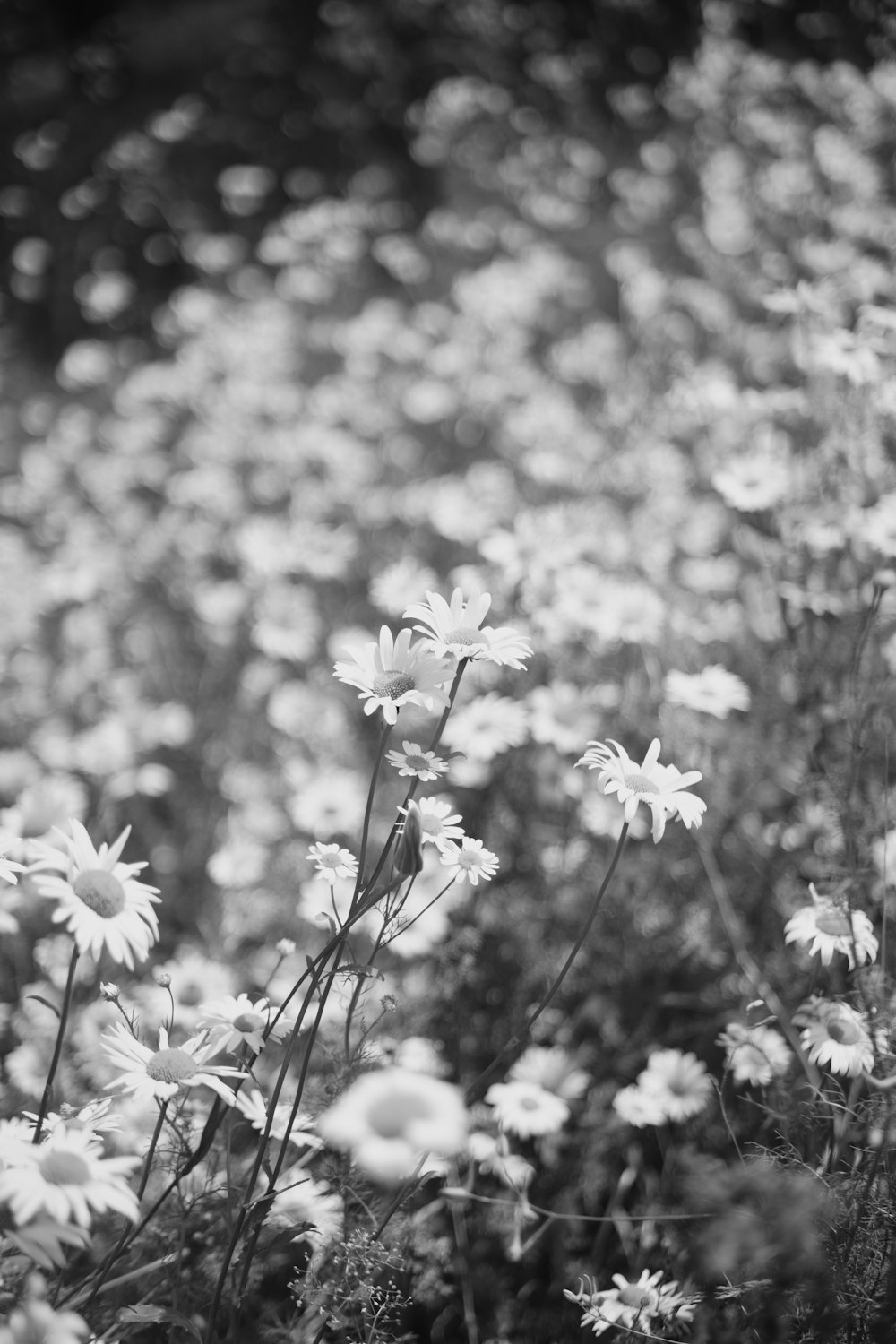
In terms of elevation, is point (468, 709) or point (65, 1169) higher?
point (468, 709)

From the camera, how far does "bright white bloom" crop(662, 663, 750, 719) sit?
179 cm

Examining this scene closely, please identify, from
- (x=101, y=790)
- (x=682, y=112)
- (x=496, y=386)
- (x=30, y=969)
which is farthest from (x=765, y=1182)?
(x=682, y=112)

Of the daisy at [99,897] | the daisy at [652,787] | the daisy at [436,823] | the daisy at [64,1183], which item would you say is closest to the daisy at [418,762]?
the daisy at [436,823]

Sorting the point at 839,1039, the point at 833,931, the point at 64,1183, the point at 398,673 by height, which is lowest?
the point at 64,1183

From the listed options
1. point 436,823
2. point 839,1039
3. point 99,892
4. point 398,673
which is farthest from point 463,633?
point 839,1039

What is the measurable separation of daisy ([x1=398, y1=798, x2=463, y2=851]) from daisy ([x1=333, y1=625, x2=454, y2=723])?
0.13 meters

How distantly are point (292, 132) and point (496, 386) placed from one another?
3.68 metres

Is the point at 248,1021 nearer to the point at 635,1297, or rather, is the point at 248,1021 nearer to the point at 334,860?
the point at 334,860

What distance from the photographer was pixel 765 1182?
3.03 feet

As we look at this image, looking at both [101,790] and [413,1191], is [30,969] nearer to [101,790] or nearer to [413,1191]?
[101,790]

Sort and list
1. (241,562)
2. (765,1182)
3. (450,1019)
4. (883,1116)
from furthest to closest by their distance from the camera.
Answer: (241,562)
(450,1019)
(883,1116)
(765,1182)

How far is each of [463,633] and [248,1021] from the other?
53cm

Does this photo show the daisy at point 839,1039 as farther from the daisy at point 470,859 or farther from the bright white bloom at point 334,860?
the bright white bloom at point 334,860

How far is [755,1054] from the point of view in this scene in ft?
4.82
